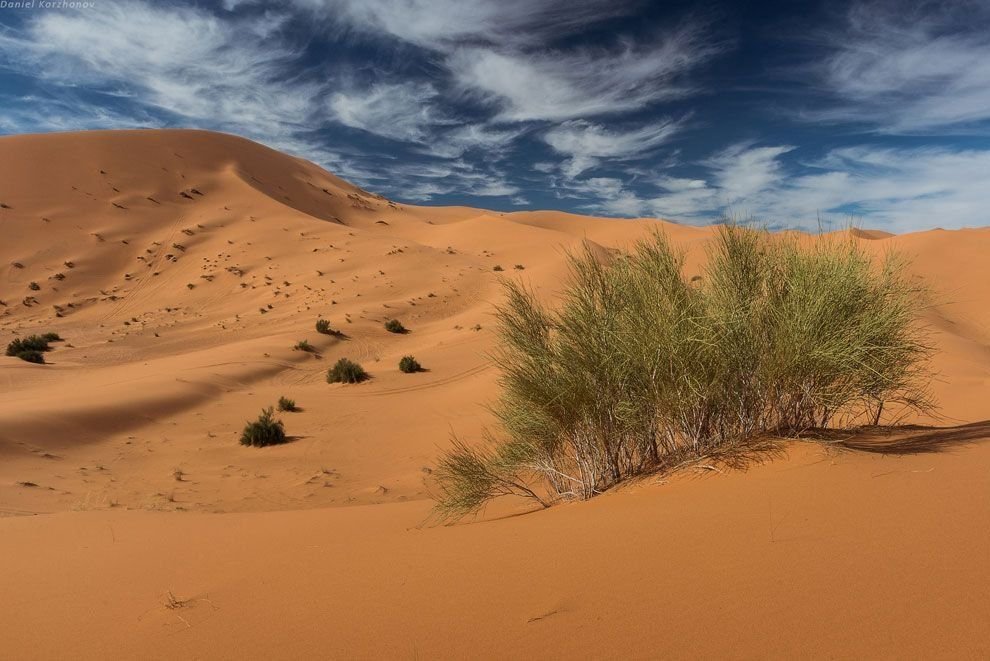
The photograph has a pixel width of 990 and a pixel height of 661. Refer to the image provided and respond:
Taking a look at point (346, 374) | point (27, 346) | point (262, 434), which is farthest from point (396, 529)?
point (27, 346)

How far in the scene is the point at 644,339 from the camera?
5.16 meters

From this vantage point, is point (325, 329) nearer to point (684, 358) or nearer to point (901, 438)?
point (684, 358)

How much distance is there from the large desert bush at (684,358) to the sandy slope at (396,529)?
0.68m

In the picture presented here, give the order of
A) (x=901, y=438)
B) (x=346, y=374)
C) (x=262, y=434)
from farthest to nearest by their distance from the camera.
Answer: (x=346, y=374) < (x=262, y=434) < (x=901, y=438)

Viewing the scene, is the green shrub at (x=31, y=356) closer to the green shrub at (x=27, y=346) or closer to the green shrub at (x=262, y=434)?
the green shrub at (x=27, y=346)

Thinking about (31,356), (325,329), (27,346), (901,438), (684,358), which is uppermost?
(27,346)

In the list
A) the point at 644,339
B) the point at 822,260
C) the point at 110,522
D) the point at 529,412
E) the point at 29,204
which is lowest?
the point at 110,522

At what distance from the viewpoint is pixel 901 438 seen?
557cm

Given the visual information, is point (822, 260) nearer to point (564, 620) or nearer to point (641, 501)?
point (641, 501)

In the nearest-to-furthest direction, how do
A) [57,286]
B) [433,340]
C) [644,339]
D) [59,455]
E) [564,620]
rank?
1. [564,620]
2. [644,339]
3. [59,455]
4. [433,340]
5. [57,286]

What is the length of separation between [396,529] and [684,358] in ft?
9.89

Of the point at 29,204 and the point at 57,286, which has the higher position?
the point at 29,204

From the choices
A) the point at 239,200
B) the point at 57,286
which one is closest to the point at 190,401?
the point at 57,286

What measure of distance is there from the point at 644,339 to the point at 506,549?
2.33 meters
